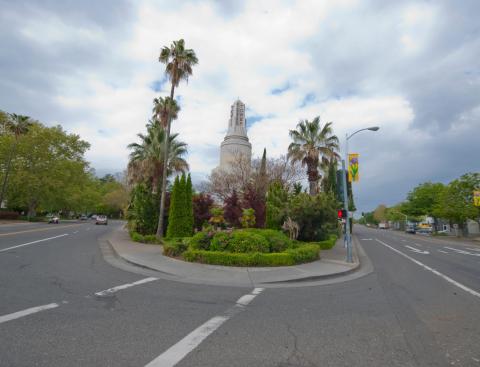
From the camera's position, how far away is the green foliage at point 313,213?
18.9 m

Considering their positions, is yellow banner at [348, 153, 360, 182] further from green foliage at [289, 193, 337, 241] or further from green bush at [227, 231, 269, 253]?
green bush at [227, 231, 269, 253]

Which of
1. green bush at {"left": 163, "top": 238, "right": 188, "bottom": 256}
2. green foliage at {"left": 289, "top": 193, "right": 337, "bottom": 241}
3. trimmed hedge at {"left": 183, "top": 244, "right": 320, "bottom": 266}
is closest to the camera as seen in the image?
trimmed hedge at {"left": 183, "top": 244, "right": 320, "bottom": 266}

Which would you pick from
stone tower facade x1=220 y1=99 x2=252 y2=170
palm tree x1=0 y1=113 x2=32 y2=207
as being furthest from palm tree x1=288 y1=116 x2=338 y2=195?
palm tree x1=0 y1=113 x2=32 y2=207

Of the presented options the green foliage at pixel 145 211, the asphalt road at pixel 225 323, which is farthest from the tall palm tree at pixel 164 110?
the asphalt road at pixel 225 323

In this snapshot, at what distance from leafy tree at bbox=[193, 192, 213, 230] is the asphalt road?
42.1 ft

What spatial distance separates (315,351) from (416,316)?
3.11 meters

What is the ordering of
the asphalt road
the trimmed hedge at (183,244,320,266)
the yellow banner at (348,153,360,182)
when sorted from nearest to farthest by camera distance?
the asphalt road → the trimmed hedge at (183,244,320,266) → the yellow banner at (348,153,360,182)

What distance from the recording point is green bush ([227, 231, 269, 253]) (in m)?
12.6

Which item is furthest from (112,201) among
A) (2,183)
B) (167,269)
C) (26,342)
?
(26,342)

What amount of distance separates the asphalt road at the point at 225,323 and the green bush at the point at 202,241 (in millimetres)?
4464

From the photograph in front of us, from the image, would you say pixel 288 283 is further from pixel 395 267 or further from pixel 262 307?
pixel 395 267

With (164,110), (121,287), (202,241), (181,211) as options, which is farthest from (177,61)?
(121,287)

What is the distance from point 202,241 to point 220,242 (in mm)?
1032

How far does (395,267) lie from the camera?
43.7ft
